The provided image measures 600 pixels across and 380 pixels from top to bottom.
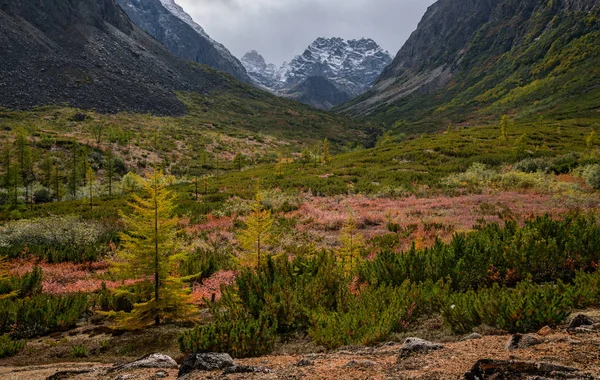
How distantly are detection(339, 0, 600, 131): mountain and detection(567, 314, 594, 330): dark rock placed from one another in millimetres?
84602

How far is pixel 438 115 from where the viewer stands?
412 ft

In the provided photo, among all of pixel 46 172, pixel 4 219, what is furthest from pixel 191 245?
pixel 46 172

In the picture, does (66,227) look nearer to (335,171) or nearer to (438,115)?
(335,171)

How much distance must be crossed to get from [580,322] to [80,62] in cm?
10450

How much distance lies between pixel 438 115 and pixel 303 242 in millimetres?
125264

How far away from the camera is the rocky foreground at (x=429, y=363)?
2543 mm

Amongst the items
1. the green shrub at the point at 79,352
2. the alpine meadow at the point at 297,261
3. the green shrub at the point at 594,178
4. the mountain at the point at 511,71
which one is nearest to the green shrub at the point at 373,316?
the alpine meadow at the point at 297,261

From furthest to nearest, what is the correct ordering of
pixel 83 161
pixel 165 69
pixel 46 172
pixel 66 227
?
pixel 165 69
pixel 83 161
pixel 46 172
pixel 66 227

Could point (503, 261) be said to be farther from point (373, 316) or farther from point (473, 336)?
point (373, 316)

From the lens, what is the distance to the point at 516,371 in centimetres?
250

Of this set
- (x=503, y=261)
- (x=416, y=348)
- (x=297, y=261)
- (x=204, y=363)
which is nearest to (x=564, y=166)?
(x=503, y=261)

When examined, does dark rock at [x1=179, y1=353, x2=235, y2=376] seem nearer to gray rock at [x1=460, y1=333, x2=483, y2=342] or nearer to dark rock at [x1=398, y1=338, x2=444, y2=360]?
dark rock at [x1=398, y1=338, x2=444, y2=360]

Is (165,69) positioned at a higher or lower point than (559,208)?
higher

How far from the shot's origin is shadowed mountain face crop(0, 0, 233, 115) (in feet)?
236
